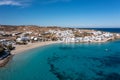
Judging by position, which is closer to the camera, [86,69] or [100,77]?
[100,77]

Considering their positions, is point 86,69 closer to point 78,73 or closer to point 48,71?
point 78,73

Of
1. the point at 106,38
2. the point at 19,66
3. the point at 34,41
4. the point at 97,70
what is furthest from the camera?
the point at 106,38

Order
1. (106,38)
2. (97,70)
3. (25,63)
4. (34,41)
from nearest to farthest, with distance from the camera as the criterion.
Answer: (97,70), (25,63), (34,41), (106,38)

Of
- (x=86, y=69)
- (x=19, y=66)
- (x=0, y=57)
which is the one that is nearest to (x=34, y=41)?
(x=0, y=57)

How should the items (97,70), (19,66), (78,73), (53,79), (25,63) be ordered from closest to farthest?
(53,79) → (78,73) → (97,70) → (19,66) → (25,63)

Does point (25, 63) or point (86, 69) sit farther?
point (25, 63)

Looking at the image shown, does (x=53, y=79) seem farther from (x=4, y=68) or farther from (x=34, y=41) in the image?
(x=34, y=41)

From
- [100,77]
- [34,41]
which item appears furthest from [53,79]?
[34,41]

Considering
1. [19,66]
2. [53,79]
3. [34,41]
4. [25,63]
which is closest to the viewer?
[53,79]

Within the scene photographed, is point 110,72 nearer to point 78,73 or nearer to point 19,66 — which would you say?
point 78,73
